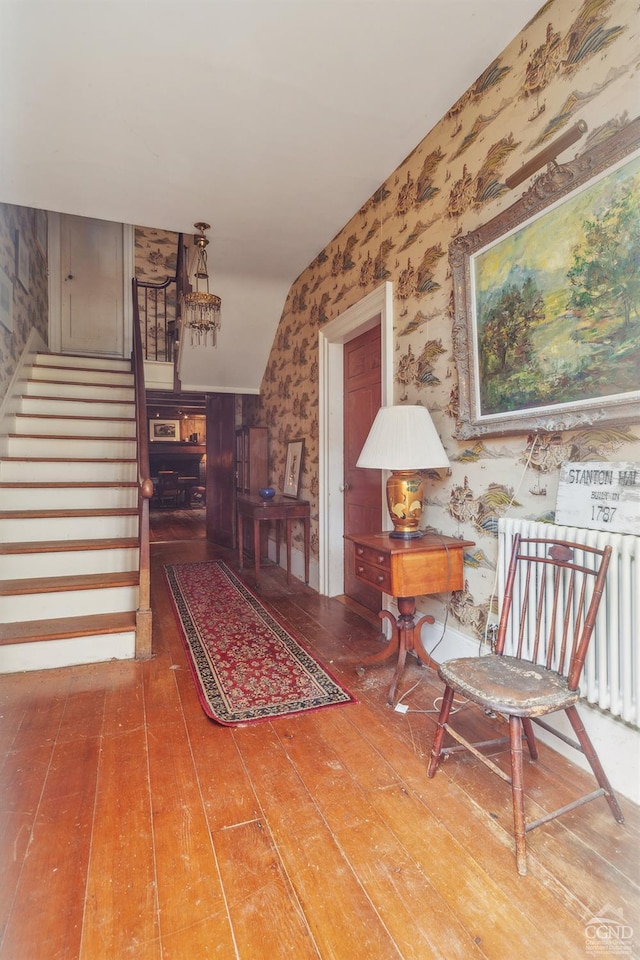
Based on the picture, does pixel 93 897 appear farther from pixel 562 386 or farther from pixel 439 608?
pixel 562 386

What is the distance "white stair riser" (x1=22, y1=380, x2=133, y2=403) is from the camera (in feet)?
13.3

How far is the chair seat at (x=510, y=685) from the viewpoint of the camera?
4.33 feet

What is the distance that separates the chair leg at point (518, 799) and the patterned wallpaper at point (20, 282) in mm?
3841

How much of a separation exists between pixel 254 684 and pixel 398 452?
54.2 inches

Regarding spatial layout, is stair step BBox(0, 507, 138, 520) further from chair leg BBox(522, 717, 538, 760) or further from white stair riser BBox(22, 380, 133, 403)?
chair leg BBox(522, 717, 538, 760)

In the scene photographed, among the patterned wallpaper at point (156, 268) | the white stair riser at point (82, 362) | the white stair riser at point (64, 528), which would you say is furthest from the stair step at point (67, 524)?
the patterned wallpaper at point (156, 268)

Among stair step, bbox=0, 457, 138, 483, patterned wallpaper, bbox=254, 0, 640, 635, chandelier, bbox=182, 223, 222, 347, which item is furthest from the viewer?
chandelier, bbox=182, 223, 222, 347

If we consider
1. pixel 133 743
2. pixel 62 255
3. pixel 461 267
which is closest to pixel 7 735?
pixel 133 743

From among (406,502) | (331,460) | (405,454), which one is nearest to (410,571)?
(406,502)

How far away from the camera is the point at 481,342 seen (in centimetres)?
208

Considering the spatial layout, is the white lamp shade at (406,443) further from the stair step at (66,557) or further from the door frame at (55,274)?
the door frame at (55,274)

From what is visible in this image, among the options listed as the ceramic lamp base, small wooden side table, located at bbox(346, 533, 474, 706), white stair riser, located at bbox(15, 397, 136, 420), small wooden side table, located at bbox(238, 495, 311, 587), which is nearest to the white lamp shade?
the ceramic lamp base

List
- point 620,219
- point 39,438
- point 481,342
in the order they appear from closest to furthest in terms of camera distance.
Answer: point 620,219 < point 481,342 < point 39,438

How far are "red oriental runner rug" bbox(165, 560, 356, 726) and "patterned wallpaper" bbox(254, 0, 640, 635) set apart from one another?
813 mm
